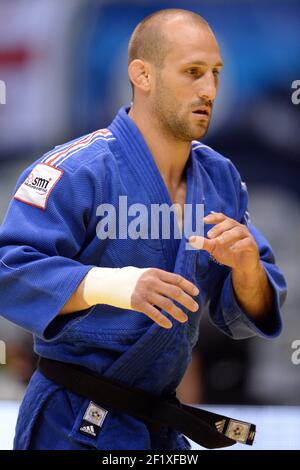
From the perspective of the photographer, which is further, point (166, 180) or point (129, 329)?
point (166, 180)

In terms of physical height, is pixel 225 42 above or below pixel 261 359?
above

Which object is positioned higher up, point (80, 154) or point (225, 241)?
point (80, 154)

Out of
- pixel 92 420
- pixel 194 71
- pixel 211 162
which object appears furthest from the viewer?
pixel 211 162

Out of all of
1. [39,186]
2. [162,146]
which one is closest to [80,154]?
[39,186]

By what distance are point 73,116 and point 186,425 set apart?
6.26 feet

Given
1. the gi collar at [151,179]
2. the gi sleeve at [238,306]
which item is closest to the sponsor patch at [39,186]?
the gi collar at [151,179]

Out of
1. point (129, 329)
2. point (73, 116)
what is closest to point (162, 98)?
point (129, 329)

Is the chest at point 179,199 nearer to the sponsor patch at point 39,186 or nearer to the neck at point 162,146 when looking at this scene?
the neck at point 162,146

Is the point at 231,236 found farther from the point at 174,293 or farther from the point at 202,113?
the point at 202,113

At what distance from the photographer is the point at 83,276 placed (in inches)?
84.1

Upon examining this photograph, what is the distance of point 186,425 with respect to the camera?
2.33 meters

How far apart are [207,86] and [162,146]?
20cm
